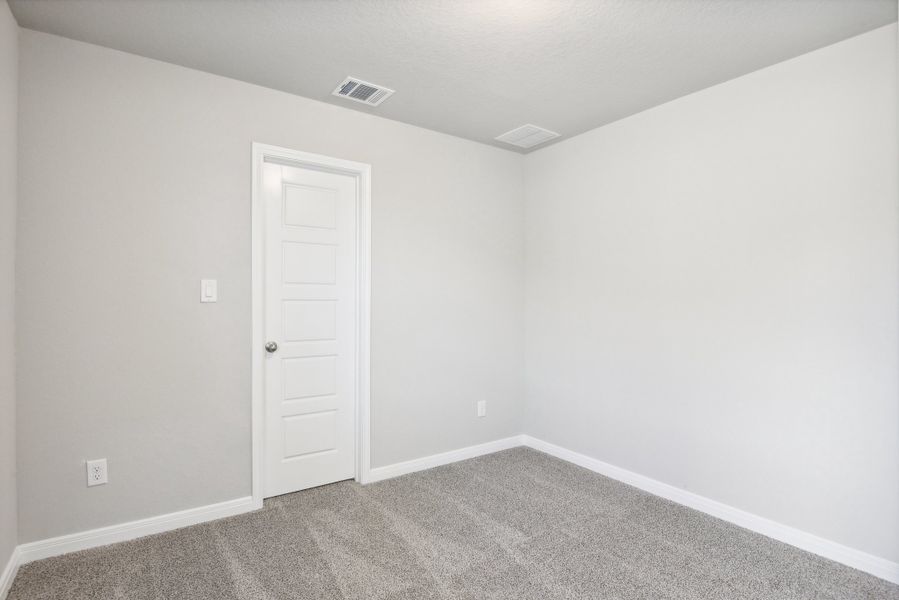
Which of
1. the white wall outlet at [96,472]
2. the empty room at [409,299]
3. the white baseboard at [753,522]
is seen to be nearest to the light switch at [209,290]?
the empty room at [409,299]

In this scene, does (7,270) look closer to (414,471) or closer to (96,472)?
(96,472)

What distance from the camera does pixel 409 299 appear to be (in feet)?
11.3

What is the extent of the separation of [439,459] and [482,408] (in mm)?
549

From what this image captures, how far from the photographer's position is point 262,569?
7.23 ft

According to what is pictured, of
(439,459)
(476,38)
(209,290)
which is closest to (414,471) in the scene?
(439,459)

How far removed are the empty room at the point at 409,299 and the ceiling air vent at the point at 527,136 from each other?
0.05 m

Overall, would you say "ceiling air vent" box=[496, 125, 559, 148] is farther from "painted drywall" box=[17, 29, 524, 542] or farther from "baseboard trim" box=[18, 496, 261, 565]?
"baseboard trim" box=[18, 496, 261, 565]

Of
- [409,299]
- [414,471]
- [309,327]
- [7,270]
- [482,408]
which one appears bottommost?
[414,471]

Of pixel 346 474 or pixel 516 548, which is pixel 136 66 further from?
pixel 516 548

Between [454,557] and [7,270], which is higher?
[7,270]

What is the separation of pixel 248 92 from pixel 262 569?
8.53ft

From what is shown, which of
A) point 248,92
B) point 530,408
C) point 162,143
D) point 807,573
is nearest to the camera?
point 807,573

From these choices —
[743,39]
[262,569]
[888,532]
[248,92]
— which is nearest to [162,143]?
[248,92]

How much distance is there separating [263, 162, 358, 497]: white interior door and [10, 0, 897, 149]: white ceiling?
26.7 inches
